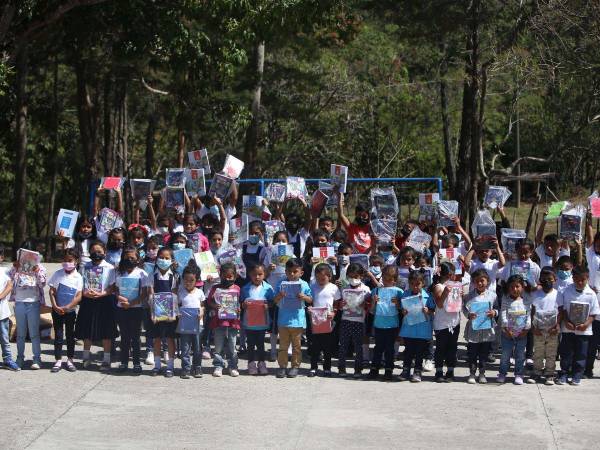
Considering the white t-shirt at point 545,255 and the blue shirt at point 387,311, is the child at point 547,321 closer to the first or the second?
the white t-shirt at point 545,255

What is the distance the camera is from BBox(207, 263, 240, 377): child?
36.9 ft

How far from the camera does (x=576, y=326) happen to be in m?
11.0

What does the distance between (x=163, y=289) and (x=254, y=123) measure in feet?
45.0

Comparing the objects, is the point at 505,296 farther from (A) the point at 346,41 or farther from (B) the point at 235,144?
(B) the point at 235,144

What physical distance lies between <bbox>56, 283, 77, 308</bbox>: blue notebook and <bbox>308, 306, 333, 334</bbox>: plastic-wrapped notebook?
8.73 feet

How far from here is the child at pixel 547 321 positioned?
1100 centimetres

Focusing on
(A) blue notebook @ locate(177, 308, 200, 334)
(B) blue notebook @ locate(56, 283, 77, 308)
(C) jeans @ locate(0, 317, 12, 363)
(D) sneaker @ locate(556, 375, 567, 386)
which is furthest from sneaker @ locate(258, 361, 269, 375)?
(D) sneaker @ locate(556, 375, 567, 386)

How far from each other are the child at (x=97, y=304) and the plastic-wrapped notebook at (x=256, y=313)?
1.57 m

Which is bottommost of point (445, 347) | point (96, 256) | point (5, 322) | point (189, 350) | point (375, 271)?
point (189, 350)

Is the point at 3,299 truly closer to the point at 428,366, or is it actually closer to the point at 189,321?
the point at 189,321

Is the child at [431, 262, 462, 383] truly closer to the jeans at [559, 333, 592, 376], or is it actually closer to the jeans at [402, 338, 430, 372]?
the jeans at [402, 338, 430, 372]

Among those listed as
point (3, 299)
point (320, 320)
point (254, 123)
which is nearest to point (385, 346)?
point (320, 320)

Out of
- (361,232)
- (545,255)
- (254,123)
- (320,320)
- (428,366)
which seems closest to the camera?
(320,320)

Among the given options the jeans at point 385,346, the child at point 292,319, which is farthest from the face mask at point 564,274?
the child at point 292,319
